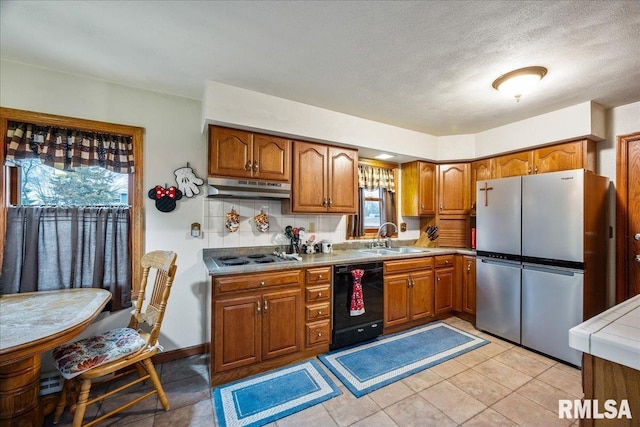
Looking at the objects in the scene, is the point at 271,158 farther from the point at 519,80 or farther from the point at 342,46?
the point at 519,80

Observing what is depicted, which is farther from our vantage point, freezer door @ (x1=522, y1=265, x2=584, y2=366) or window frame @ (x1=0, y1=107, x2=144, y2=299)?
freezer door @ (x1=522, y1=265, x2=584, y2=366)

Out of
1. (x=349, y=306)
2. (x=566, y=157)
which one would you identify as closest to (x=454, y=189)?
(x=566, y=157)

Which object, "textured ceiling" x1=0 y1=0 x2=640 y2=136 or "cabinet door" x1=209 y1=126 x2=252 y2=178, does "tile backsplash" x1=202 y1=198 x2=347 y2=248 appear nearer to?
"cabinet door" x1=209 y1=126 x2=252 y2=178

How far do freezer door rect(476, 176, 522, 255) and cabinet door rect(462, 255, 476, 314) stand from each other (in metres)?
0.30

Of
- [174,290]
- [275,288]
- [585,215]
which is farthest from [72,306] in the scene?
[585,215]

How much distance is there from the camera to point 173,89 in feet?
7.92

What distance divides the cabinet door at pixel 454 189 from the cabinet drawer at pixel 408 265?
91cm

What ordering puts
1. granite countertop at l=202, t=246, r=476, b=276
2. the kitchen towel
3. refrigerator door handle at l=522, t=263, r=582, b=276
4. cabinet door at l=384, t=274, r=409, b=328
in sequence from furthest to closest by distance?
cabinet door at l=384, t=274, r=409, b=328
the kitchen towel
refrigerator door handle at l=522, t=263, r=582, b=276
granite countertop at l=202, t=246, r=476, b=276

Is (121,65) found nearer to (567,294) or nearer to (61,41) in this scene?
(61,41)

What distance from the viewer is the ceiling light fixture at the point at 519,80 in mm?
2037

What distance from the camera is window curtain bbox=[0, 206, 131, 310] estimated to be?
1.94 meters

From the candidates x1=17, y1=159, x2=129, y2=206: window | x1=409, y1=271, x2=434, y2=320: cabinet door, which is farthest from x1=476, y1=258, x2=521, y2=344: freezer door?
x1=17, y1=159, x2=129, y2=206: window

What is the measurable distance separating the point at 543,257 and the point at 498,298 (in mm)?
641

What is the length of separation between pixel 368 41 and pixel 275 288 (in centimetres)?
199
